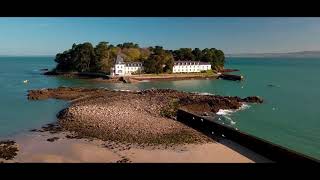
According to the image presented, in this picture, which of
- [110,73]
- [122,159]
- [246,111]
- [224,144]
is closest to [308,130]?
[246,111]

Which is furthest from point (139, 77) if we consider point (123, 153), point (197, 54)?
point (123, 153)

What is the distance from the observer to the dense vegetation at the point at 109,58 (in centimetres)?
5112

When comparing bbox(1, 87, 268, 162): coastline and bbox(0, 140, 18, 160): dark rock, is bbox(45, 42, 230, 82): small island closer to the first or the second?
bbox(1, 87, 268, 162): coastline

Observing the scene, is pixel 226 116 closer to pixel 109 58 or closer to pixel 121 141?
pixel 121 141

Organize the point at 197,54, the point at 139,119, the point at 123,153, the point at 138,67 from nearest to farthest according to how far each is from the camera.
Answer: the point at 123,153
the point at 139,119
the point at 138,67
the point at 197,54

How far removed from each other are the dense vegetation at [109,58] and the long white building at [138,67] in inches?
42.4

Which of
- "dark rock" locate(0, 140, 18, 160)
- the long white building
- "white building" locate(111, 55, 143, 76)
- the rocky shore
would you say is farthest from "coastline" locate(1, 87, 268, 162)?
the long white building

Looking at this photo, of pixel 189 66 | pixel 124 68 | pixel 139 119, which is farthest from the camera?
pixel 189 66

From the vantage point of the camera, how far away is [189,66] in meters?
54.9

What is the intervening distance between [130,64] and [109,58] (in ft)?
18.3

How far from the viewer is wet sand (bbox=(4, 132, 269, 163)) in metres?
12.3
